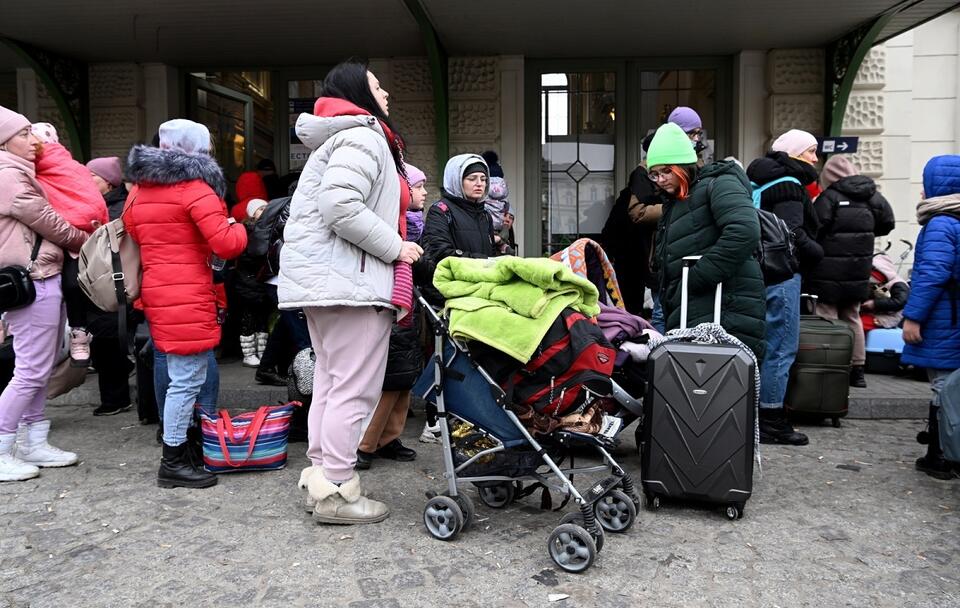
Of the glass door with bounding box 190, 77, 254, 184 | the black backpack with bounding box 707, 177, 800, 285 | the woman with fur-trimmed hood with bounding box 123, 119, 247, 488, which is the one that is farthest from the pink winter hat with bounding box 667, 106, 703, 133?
the glass door with bounding box 190, 77, 254, 184

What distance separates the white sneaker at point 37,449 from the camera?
162 inches

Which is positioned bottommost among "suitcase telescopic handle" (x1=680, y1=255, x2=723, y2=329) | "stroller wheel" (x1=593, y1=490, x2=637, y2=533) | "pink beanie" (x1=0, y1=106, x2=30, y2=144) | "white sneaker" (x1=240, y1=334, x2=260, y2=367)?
"stroller wheel" (x1=593, y1=490, x2=637, y2=533)

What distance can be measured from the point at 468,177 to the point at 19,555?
→ 2810 mm

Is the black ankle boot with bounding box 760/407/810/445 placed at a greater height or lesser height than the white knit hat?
lesser

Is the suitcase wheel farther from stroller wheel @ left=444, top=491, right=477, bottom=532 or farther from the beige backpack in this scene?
the beige backpack

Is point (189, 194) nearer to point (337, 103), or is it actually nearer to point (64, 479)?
point (337, 103)

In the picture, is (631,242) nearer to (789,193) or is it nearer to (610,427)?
(789,193)

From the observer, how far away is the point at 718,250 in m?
3.64

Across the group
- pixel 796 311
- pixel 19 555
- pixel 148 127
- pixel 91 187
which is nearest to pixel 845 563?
pixel 796 311

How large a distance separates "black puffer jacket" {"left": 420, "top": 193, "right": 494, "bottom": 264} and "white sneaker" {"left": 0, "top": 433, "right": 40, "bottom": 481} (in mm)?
2355

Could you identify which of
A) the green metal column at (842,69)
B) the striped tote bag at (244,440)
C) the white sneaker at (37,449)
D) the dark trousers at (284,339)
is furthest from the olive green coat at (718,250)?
the green metal column at (842,69)

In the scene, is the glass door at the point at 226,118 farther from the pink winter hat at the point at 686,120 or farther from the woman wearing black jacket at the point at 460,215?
the pink winter hat at the point at 686,120

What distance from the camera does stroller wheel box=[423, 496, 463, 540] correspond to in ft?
10.1

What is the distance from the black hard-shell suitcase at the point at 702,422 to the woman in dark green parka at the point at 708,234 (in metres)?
0.53
